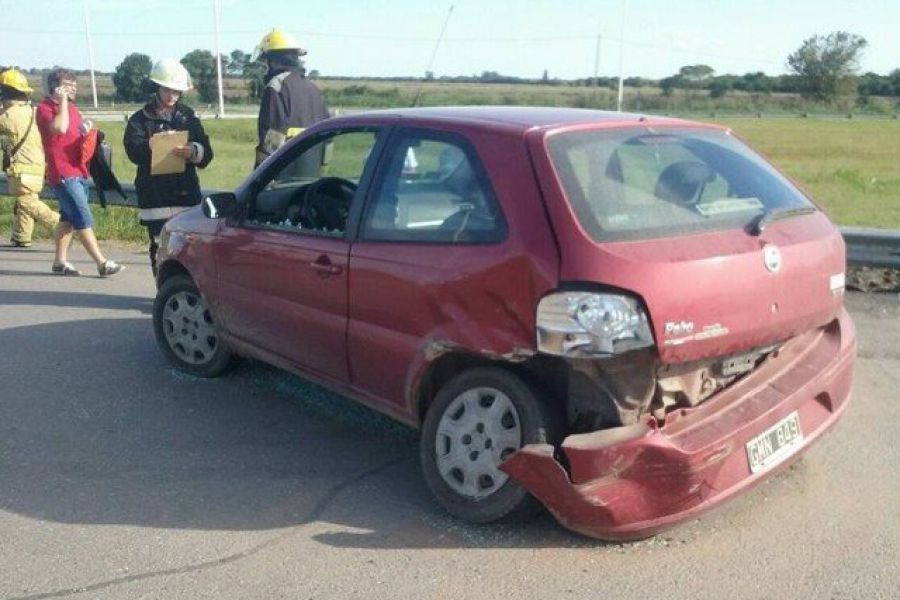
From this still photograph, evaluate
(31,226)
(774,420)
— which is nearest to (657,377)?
(774,420)

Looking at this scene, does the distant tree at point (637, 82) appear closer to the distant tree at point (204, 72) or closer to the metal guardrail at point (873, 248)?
the distant tree at point (204, 72)

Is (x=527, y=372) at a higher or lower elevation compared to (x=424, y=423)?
higher

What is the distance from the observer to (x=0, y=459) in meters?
5.03

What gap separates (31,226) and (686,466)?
9325mm

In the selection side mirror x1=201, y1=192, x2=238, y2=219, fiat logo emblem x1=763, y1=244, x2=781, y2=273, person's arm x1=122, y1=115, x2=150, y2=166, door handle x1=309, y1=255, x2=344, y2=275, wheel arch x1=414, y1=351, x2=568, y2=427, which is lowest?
wheel arch x1=414, y1=351, x2=568, y2=427

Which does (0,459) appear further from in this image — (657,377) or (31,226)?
(31,226)

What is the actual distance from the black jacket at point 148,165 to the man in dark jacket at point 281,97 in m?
0.62

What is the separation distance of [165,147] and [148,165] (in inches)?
8.0

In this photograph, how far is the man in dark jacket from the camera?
7480 mm

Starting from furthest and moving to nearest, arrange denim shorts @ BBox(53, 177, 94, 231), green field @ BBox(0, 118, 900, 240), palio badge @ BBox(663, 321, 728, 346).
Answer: green field @ BBox(0, 118, 900, 240) → denim shorts @ BBox(53, 177, 94, 231) → palio badge @ BBox(663, 321, 728, 346)

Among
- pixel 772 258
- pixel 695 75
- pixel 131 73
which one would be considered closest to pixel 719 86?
pixel 695 75

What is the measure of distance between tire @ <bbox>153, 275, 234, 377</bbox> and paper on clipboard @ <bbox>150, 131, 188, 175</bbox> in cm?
159

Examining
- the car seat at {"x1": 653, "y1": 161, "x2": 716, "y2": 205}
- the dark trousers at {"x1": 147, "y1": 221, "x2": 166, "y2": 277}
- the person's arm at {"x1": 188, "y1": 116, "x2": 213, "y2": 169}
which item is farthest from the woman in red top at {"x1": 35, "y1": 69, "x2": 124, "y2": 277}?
the car seat at {"x1": 653, "y1": 161, "x2": 716, "y2": 205}

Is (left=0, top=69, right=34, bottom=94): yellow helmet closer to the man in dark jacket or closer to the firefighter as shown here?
the firefighter
